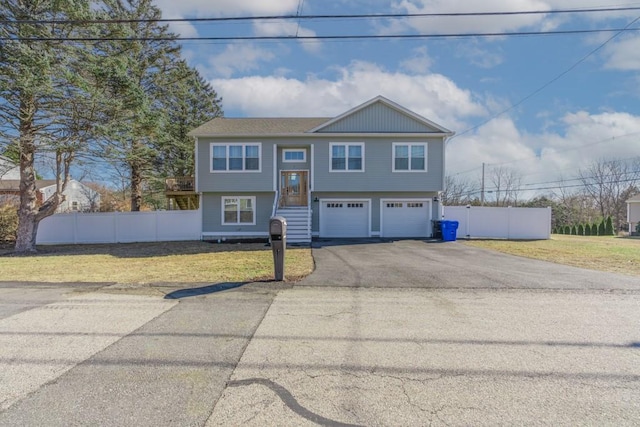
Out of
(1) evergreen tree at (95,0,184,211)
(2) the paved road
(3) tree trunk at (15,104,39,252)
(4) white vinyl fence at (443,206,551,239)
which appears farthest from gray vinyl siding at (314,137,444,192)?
(3) tree trunk at (15,104,39,252)

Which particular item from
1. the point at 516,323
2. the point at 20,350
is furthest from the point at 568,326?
the point at 20,350

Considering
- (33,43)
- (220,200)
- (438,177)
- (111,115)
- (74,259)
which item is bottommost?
(74,259)

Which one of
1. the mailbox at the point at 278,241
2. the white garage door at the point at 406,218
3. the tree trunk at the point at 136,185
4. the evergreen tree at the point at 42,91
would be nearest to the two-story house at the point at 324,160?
the white garage door at the point at 406,218

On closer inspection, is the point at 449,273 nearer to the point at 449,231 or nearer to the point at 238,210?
the point at 449,231

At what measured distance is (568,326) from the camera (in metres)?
4.72

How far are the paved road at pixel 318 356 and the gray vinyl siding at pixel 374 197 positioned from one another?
1164cm

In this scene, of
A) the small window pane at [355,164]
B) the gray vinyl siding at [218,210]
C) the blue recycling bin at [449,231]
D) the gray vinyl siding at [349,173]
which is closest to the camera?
the blue recycling bin at [449,231]

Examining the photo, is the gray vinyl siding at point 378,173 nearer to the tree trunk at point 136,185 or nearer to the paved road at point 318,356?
the paved road at point 318,356

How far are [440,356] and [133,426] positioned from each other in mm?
2841

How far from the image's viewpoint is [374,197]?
18.6 metres

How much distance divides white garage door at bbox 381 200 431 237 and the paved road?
1182 cm

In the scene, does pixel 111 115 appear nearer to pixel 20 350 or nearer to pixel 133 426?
pixel 20 350

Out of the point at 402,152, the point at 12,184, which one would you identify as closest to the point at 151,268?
the point at 402,152

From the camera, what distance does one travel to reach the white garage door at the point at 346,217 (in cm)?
1861
